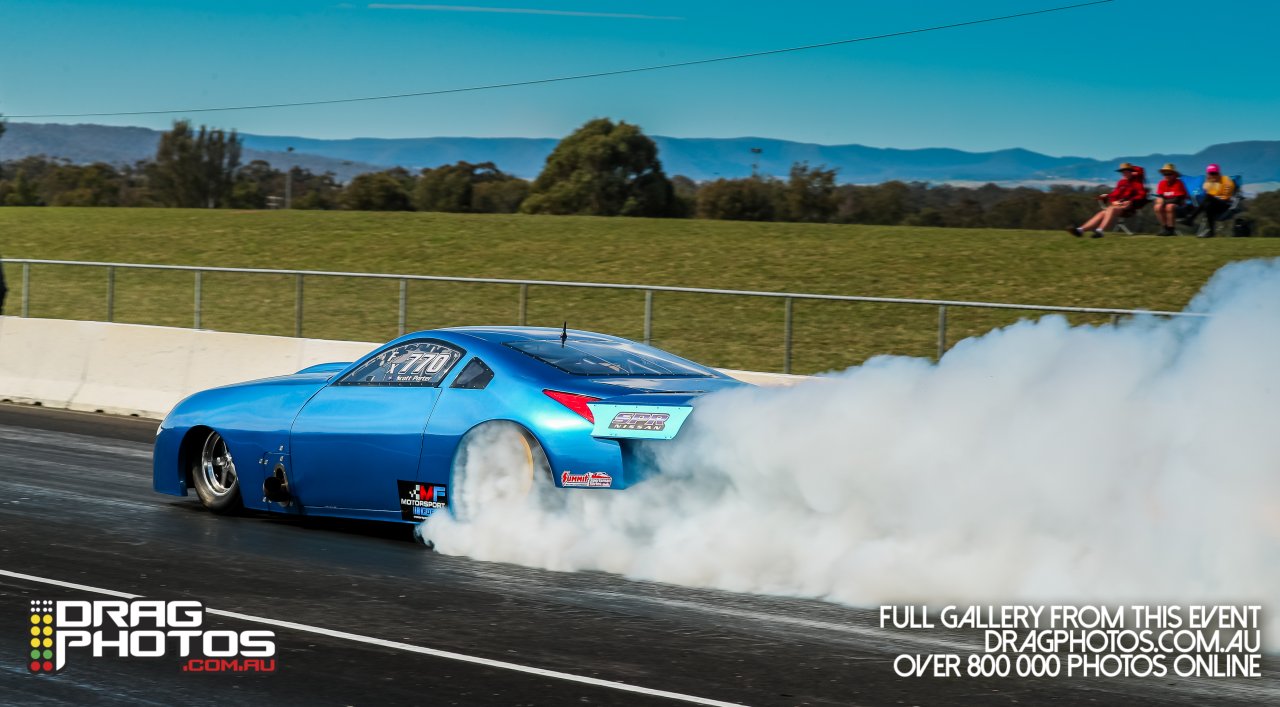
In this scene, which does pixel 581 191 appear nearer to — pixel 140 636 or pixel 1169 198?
pixel 1169 198

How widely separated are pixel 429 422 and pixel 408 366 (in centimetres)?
64

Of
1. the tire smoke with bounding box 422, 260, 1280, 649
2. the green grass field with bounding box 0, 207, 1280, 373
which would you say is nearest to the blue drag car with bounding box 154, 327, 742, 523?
the tire smoke with bounding box 422, 260, 1280, 649

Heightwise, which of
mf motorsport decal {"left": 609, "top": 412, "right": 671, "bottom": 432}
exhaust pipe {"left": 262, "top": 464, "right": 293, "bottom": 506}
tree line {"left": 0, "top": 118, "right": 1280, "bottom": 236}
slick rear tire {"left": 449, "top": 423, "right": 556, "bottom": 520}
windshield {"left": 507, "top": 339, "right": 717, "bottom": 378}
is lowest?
exhaust pipe {"left": 262, "top": 464, "right": 293, "bottom": 506}

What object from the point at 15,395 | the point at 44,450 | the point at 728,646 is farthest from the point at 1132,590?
the point at 15,395

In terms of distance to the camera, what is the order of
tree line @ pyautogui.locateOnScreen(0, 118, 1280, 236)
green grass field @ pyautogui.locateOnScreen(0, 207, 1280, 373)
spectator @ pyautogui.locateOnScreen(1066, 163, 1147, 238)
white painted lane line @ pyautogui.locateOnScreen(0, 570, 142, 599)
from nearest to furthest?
white painted lane line @ pyautogui.locateOnScreen(0, 570, 142, 599) → green grass field @ pyautogui.locateOnScreen(0, 207, 1280, 373) → spectator @ pyautogui.locateOnScreen(1066, 163, 1147, 238) → tree line @ pyautogui.locateOnScreen(0, 118, 1280, 236)

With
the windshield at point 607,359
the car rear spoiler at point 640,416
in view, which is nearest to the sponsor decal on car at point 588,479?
the car rear spoiler at point 640,416

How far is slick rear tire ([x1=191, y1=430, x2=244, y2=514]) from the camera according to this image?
10.8m

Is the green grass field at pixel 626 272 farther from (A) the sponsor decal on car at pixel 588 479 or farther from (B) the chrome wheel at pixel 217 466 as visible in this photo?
(A) the sponsor decal on car at pixel 588 479

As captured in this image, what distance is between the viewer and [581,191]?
8375cm

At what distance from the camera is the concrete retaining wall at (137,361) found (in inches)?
750

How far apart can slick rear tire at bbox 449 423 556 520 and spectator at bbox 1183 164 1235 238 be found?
2549 cm

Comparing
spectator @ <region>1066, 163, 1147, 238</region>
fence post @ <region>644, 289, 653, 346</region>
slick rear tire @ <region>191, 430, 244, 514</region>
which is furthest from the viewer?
spectator @ <region>1066, 163, 1147, 238</region>

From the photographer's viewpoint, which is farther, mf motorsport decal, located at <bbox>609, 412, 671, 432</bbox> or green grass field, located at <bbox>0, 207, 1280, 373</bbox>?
green grass field, located at <bbox>0, 207, 1280, 373</bbox>

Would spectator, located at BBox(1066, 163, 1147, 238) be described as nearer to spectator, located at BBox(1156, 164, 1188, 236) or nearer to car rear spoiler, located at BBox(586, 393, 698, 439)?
spectator, located at BBox(1156, 164, 1188, 236)
